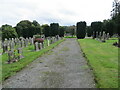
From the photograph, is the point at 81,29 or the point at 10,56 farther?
the point at 81,29

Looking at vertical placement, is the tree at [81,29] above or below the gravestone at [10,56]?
above

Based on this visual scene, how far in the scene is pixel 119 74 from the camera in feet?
17.4

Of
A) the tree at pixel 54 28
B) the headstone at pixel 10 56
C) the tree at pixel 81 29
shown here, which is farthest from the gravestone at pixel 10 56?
the tree at pixel 54 28

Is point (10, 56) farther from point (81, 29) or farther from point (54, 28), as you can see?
point (54, 28)

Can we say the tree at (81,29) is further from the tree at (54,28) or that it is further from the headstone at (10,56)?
the headstone at (10,56)

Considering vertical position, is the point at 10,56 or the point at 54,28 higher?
the point at 54,28

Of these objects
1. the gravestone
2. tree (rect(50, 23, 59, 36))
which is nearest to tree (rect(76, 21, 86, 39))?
tree (rect(50, 23, 59, 36))

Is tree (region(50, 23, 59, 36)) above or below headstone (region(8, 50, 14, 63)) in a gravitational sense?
above

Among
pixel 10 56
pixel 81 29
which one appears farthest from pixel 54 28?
pixel 10 56

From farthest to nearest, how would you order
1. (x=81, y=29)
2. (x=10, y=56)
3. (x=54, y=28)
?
(x=54, y=28)
(x=81, y=29)
(x=10, y=56)

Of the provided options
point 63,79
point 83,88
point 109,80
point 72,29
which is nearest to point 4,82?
point 63,79

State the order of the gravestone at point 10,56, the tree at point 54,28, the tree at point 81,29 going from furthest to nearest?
the tree at point 54,28
the tree at point 81,29
the gravestone at point 10,56

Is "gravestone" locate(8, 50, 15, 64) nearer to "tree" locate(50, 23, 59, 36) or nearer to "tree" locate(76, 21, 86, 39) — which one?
"tree" locate(76, 21, 86, 39)

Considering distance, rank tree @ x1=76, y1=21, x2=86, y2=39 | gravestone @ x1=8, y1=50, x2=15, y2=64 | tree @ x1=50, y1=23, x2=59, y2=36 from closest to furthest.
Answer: gravestone @ x1=8, y1=50, x2=15, y2=64 < tree @ x1=76, y1=21, x2=86, y2=39 < tree @ x1=50, y1=23, x2=59, y2=36
